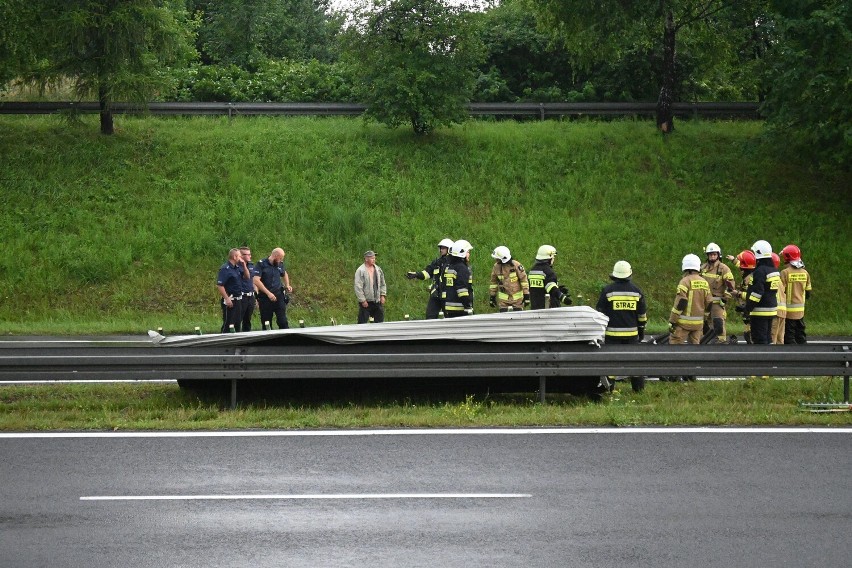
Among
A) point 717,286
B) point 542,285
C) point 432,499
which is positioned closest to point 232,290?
point 542,285

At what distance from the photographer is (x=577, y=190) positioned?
2788cm

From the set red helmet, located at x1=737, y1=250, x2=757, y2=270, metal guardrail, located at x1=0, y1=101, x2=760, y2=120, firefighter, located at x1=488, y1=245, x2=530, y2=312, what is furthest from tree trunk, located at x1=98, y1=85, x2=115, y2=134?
red helmet, located at x1=737, y1=250, x2=757, y2=270

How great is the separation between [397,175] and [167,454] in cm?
1860

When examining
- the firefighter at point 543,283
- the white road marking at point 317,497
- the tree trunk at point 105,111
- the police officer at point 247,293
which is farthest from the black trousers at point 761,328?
the tree trunk at point 105,111

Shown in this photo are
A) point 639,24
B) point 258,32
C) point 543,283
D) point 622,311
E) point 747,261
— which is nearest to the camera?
point 622,311

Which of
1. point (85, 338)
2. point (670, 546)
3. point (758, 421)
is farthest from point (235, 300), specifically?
point (670, 546)

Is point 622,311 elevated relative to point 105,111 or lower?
lower

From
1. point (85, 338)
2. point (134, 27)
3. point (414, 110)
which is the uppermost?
point (134, 27)

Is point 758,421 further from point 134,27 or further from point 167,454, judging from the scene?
point 134,27

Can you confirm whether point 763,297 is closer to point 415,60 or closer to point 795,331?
point 795,331

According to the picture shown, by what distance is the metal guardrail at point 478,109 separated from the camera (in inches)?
1184

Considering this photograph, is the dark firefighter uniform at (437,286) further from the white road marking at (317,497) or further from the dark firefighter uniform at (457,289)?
the white road marking at (317,497)

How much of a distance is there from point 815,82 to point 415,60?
10.0 metres

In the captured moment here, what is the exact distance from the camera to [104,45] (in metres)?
27.3
